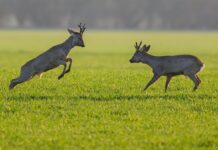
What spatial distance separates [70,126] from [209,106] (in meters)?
4.29

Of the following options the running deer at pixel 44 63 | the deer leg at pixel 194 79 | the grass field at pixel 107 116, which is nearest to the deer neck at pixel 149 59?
the grass field at pixel 107 116

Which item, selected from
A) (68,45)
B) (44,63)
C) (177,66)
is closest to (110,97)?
(177,66)

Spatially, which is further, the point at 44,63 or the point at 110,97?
the point at 44,63

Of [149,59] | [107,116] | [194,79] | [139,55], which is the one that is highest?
[139,55]

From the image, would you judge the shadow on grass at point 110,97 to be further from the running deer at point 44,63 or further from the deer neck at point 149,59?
the deer neck at point 149,59

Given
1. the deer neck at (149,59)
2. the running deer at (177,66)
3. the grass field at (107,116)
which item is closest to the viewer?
the grass field at (107,116)

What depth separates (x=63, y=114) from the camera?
47.9ft

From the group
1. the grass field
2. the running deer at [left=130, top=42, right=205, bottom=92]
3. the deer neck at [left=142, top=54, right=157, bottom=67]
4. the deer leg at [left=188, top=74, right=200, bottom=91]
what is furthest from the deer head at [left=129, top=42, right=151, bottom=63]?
the deer leg at [left=188, top=74, right=200, bottom=91]

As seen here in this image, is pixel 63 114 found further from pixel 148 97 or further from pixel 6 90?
pixel 6 90

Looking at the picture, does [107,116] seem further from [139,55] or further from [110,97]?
[139,55]

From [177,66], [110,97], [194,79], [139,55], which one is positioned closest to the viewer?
[110,97]

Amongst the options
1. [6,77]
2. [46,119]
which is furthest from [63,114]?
[6,77]

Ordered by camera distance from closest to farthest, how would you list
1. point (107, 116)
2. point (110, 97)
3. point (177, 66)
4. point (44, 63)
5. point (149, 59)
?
point (107, 116)
point (110, 97)
point (177, 66)
point (44, 63)
point (149, 59)

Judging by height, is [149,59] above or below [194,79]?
above
